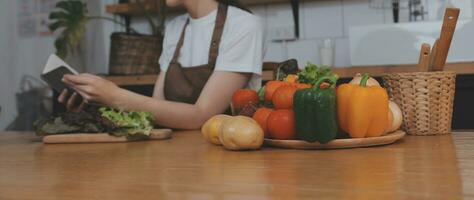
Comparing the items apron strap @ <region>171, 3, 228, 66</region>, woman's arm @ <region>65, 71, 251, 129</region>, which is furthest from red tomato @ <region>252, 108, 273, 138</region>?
apron strap @ <region>171, 3, 228, 66</region>

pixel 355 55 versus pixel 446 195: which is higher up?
pixel 355 55

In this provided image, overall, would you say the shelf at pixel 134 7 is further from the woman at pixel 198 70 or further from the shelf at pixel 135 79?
the woman at pixel 198 70

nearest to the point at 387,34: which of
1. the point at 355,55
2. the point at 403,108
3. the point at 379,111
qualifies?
the point at 355,55

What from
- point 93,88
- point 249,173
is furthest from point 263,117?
point 93,88

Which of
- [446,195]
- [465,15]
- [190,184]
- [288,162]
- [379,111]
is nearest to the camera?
[446,195]

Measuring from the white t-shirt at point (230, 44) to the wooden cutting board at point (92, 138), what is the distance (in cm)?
43

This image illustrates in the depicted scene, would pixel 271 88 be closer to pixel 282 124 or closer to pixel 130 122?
pixel 282 124

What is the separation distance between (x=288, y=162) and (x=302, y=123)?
12 centimetres

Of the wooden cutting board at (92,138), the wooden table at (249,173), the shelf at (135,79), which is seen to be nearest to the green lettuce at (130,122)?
the wooden cutting board at (92,138)

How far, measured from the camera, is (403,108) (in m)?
1.05

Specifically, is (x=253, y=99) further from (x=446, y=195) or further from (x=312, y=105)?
(x=446, y=195)

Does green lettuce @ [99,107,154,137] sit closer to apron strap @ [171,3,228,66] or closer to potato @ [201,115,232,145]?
potato @ [201,115,232,145]

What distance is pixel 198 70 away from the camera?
1747 mm

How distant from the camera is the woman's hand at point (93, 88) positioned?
1.42 metres
